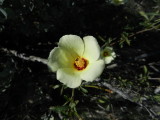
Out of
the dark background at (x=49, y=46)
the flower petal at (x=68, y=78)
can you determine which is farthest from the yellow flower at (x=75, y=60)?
the dark background at (x=49, y=46)

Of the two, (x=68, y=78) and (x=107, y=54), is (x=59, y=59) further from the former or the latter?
(x=107, y=54)

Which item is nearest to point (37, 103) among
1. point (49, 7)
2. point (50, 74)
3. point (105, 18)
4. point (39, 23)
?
point (50, 74)

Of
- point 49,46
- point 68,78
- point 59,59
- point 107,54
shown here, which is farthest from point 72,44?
point 49,46

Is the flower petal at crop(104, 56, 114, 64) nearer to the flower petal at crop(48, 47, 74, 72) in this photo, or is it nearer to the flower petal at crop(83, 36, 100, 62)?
the flower petal at crop(83, 36, 100, 62)

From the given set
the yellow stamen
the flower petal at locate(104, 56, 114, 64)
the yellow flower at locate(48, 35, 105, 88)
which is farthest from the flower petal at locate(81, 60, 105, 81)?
the flower petal at locate(104, 56, 114, 64)

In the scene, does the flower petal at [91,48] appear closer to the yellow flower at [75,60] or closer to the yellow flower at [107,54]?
the yellow flower at [75,60]

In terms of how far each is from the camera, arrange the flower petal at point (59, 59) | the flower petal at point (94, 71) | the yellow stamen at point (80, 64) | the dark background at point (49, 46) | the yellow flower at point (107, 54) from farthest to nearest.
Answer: the dark background at point (49, 46)
the yellow flower at point (107, 54)
the yellow stamen at point (80, 64)
the flower petal at point (59, 59)
the flower petal at point (94, 71)
